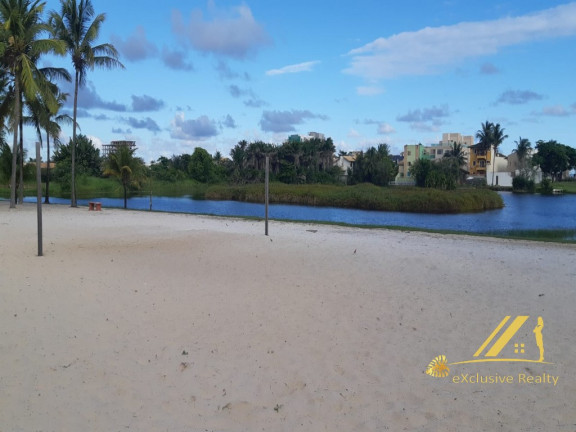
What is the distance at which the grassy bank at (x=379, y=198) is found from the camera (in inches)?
1361

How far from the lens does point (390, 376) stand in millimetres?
4203

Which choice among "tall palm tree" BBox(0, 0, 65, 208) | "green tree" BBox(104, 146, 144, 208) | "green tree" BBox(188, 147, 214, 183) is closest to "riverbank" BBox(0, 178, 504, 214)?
"green tree" BBox(104, 146, 144, 208)

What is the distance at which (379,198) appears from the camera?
120 feet

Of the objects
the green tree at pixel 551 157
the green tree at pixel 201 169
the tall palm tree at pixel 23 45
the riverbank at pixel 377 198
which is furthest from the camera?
the green tree at pixel 551 157

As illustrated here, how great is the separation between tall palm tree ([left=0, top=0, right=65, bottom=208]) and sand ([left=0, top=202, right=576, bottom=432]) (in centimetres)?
1149

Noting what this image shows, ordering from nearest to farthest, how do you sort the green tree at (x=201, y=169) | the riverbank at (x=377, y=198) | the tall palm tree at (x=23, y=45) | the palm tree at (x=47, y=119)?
1. the tall palm tree at (x=23, y=45)
2. the palm tree at (x=47, y=119)
3. the riverbank at (x=377, y=198)
4. the green tree at (x=201, y=169)

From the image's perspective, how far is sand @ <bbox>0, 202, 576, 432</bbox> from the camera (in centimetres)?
358

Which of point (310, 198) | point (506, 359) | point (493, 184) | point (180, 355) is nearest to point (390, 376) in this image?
point (506, 359)

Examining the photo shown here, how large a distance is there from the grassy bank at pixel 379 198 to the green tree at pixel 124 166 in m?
16.7

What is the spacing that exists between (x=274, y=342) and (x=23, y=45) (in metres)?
19.7

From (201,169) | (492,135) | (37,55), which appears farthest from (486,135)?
(37,55)

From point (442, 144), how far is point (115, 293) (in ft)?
308

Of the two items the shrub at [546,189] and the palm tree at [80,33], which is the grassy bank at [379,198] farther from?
the shrub at [546,189]

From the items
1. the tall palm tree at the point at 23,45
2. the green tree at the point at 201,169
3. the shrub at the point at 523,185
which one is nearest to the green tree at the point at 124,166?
the tall palm tree at the point at 23,45
